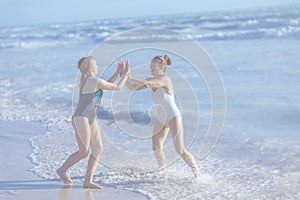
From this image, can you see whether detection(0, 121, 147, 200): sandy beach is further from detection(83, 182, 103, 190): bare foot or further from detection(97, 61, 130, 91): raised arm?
detection(97, 61, 130, 91): raised arm

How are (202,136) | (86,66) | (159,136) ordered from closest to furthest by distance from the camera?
(86,66) → (159,136) → (202,136)

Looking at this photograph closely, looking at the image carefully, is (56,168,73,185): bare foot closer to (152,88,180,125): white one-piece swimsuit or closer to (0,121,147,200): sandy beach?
(0,121,147,200): sandy beach

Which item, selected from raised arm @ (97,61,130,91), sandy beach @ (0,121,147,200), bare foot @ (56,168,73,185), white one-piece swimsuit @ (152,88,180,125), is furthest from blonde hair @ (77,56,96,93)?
sandy beach @ (0,121,147,200)

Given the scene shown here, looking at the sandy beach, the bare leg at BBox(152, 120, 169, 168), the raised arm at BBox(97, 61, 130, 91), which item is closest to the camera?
the raised arm at BBox(97, 61, 130, 91)

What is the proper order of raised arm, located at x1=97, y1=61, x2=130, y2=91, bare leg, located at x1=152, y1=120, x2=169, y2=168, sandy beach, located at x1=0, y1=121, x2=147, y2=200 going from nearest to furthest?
1. raised arm, located at x1=97, y1=61, x2=130, y2=91
2. sandy beach, located at x1=0, y1=121, x2=147, y2=200
3. bare leg, located at x1=152, y1=120, x2=169, y2=168

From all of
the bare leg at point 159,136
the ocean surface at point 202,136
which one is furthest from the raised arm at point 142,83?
the ocean surface at point 202,136

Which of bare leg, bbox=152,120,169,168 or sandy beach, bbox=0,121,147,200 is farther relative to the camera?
bare leg, bbox=152,120,169,168

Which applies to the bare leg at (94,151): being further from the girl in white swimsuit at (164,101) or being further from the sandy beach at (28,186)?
the girl in white swimsuit at (164,101)

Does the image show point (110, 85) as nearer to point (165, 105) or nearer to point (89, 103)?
point (89, 103)

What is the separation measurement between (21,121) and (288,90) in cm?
506

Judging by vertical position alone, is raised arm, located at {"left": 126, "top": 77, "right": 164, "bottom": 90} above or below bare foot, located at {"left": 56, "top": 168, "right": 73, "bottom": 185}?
above

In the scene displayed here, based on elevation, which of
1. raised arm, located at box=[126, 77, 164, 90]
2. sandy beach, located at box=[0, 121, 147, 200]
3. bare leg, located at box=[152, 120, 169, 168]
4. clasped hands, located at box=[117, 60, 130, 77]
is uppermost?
clasped hands, located at box=[117, 60, 130, 77]

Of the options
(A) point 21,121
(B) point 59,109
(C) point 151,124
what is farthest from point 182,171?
(B) point 59,109

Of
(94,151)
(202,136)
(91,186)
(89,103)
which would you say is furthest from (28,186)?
(202,136)
